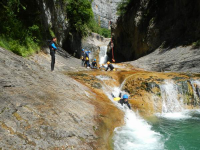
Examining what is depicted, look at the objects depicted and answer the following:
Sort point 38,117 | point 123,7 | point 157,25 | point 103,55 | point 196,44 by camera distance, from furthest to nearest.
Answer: point 103,55 → point 123,7 → point 157,25 → point 196,44 → point 38,117

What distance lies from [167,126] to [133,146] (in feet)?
8.15

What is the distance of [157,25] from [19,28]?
642 inches

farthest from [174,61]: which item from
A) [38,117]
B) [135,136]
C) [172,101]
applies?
[38,117]

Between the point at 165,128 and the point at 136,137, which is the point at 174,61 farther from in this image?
the point at 136,137

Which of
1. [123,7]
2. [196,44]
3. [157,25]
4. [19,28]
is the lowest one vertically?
[19,28]

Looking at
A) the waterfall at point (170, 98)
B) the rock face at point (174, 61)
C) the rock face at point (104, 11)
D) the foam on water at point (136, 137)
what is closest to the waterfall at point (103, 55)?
the rock face at point (174, 61)

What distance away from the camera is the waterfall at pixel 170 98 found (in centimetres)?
874

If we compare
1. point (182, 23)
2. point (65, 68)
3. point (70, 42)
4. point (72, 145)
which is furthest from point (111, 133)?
point (70, 42)

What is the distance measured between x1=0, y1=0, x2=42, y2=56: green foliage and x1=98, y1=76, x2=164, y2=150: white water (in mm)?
7493

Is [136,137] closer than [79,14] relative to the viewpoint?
Yes

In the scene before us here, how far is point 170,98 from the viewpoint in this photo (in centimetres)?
908

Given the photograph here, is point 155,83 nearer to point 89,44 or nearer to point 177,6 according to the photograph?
point 177,6

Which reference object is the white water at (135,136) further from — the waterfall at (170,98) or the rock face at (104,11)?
the rock face at (104,11)

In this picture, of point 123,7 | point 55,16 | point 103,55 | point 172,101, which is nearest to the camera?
point 172,101
